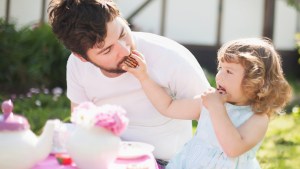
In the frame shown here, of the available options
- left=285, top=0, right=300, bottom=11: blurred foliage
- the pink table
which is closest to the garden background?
left=285, top=0, right=300, bottom=11: blurred foliage

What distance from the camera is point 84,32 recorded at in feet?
7.52

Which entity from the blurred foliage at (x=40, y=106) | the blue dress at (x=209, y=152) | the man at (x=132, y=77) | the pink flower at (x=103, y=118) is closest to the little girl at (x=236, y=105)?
the blue dress at (x=209, y=152)

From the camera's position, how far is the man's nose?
7.69ft

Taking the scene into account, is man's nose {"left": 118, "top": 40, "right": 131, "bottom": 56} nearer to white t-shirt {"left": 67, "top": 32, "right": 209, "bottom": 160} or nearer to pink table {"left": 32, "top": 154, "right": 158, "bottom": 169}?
white t-shirt {"left": 67, "top": 32, "right": 209, "bottom": 160}

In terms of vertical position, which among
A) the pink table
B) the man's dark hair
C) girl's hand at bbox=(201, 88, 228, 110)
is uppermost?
the man's dark hair

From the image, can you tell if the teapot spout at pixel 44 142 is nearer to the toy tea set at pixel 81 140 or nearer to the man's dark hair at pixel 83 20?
the toy tea set at pixel 81 140

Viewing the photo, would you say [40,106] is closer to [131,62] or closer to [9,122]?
[131,62]

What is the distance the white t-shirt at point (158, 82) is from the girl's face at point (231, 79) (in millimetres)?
272

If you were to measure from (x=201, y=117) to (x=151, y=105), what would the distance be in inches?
11.7

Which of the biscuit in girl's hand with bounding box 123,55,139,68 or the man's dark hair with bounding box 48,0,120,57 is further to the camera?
the biscuit in girl's hand with bounding box 123,55,139,68

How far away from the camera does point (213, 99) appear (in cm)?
228

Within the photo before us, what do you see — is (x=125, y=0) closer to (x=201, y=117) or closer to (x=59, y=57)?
(x=59, y=57)

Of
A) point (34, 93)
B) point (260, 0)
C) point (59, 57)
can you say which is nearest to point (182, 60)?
point (34, 93)

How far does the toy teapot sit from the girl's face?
2.69 feet
